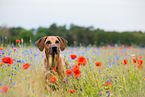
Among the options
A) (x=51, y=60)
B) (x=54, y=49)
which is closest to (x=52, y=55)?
(x=51, y=60)

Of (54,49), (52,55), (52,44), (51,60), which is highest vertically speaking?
(52,44)

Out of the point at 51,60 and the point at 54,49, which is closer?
the point at 54,49

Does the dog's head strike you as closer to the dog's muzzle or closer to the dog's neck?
the dog's muzzle

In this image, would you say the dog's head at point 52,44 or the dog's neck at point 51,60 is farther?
the dog's neck at point 51,60

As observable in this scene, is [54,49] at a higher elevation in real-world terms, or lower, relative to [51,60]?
higher

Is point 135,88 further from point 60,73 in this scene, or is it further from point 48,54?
point 48,54

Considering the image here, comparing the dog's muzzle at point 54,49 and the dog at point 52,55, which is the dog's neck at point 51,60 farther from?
the dog's muzzle at point 54,49

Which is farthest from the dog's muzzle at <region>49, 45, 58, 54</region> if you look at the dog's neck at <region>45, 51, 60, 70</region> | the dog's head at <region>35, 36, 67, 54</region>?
the dog's neck at <region>45, 51, 60, 70</region>

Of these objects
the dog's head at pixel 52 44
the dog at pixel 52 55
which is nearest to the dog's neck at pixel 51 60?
the dog at pixel 52 55

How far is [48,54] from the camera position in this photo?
4.11 meters

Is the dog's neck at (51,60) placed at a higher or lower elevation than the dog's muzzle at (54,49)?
lower

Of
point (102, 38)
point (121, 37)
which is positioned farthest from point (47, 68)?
point (102, 38)

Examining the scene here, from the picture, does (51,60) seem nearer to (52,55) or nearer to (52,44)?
(52,55)

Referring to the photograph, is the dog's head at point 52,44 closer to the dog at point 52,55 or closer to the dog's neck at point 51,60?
the dog at point 52,55
